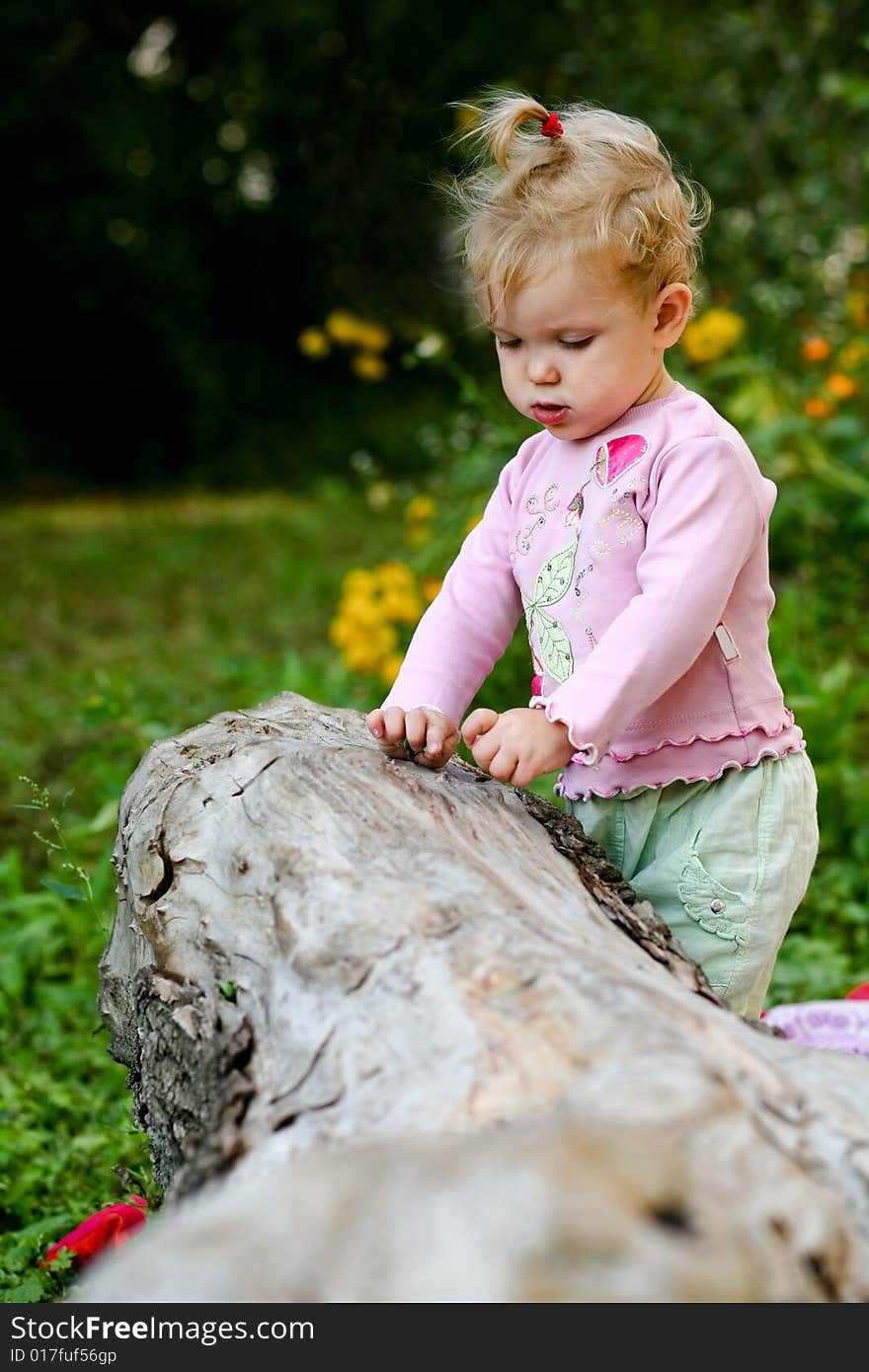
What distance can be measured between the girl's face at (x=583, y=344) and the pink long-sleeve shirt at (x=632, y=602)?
0.06 metres

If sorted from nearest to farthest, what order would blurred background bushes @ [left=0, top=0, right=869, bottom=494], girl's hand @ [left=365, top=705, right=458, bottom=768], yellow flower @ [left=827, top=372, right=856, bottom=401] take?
girl's hand @ [left=365, top=705, right=458, bottom=768], yellow flower @ [left=827, top=372, right=856, bottom=401], blurred background bushes @ [left=0, top=0, right=869, bottom=494]

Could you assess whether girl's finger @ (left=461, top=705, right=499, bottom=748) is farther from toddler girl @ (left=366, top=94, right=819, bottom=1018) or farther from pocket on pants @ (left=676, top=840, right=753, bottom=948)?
pocket on pants @ (left=676, top=840, right=753, bottom=948)

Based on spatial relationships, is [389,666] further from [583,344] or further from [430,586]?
[583,344]

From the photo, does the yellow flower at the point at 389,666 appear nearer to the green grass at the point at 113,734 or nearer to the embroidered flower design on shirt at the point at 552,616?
the green grass at the point at 113,734

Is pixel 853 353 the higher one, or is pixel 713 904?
pixel 853 353

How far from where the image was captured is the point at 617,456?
1.82m

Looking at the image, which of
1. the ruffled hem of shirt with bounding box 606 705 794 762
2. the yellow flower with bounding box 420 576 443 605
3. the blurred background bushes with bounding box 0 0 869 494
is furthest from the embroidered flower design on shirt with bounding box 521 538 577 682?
the blurred background bushes with bounding box 0 0 869 494

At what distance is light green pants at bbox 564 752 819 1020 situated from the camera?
1856mm

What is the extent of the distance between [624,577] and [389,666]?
1.80 metres

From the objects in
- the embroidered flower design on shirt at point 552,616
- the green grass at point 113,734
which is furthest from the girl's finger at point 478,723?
the green grass at point 113,734

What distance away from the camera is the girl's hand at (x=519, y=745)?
1665mm

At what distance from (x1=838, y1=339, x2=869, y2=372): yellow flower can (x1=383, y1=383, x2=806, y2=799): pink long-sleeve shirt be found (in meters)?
2.91
